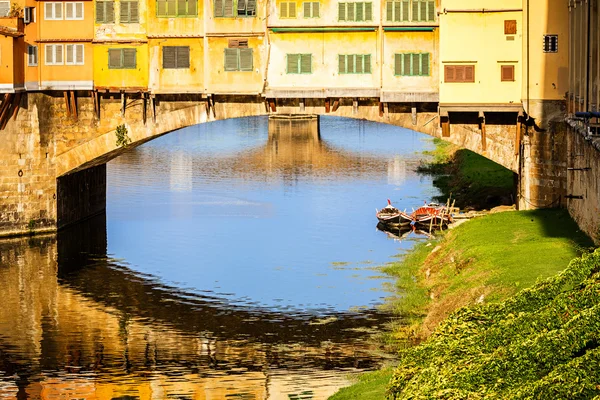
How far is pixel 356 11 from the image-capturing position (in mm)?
64062

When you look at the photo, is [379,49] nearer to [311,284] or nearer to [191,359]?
[311,284]

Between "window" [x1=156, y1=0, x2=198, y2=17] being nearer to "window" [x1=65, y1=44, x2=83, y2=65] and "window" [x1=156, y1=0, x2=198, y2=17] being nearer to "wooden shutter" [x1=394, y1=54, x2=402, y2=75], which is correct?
"window" [x1=65, y1=44, x2=83, y2=65]

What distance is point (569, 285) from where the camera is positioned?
97.1ft

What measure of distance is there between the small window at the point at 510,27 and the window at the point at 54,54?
23.3 m

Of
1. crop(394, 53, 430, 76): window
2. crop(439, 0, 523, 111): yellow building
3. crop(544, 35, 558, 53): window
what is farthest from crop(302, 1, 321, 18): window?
crop(544, 35, 558, 53): window

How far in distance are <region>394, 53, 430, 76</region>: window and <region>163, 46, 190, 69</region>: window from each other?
1081cm

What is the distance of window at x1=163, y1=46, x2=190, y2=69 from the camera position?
66625 millimetres

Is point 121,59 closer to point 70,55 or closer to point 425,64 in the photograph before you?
point 70,55

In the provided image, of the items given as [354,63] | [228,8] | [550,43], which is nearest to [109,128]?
[228,8]

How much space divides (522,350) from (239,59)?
41343mm

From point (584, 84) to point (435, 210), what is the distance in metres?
18.8

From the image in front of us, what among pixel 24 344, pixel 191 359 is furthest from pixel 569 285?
pixel 24 344

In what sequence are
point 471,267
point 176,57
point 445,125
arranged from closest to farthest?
point 471,267 < point 445,125 < point 176,57

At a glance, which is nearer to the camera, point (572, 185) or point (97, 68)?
point (572, 185)
